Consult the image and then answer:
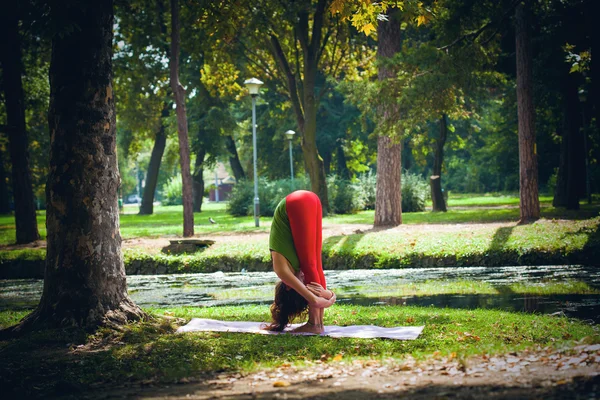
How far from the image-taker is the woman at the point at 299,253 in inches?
330

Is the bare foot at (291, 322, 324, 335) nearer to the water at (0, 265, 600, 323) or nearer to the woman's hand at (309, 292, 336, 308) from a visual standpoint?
the woman's hand at (309, 292, 336, 308)

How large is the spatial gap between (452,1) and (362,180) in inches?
797

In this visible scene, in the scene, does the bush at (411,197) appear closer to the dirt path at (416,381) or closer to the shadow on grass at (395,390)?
the dirt path at (416,381)

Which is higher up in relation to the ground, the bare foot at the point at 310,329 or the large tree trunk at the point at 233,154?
the large tree trunk at the point at 233,154

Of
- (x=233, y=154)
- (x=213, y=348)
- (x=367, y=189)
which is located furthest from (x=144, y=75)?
(x=213, y=348)

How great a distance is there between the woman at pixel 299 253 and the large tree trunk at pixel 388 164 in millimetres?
16255

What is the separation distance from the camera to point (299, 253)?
8.46m

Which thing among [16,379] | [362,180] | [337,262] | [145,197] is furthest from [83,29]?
[145,197]

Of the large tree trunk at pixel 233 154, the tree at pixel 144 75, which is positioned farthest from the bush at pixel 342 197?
the tree at pixel 144 75

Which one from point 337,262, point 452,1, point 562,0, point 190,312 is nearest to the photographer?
point 190,312

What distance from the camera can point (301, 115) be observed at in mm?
32656

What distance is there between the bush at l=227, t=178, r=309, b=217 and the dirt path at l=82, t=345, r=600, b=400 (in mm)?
31755

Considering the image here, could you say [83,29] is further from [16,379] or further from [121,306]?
[16,379]

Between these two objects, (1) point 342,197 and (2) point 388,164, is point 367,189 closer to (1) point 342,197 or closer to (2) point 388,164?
(1) point 342,197
